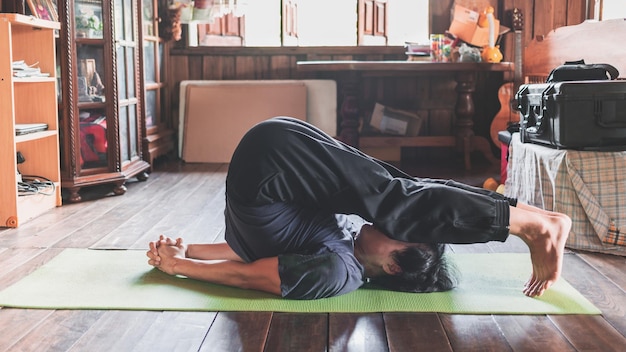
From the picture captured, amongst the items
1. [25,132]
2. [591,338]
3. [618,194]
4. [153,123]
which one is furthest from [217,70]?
[591,338]

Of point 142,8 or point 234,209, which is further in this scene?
point 142,8

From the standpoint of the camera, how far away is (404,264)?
2.16m

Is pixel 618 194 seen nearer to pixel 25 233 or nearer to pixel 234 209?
pixel 234 209

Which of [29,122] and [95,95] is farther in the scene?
[95,95]

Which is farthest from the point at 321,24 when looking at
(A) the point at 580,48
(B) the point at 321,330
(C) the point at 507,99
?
(B) the point at 321,330

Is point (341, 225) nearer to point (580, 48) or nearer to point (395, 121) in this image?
point (580, 48)

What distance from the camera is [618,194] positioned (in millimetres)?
2826

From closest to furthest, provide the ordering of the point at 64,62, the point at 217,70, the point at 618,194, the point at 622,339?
1. the point at 622,339
2. the point at 618,194
3. the point at 64,62
4. the point at 217,70

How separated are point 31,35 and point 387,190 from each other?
2.27 meters

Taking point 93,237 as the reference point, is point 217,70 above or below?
above

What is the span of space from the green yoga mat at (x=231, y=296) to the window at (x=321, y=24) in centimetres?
325

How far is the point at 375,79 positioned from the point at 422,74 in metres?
0.37

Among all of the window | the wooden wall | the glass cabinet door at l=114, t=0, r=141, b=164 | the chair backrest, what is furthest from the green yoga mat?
the window

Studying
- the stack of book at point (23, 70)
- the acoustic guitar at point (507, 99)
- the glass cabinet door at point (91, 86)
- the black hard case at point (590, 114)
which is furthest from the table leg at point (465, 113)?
the stack of book at point (23, 70)
